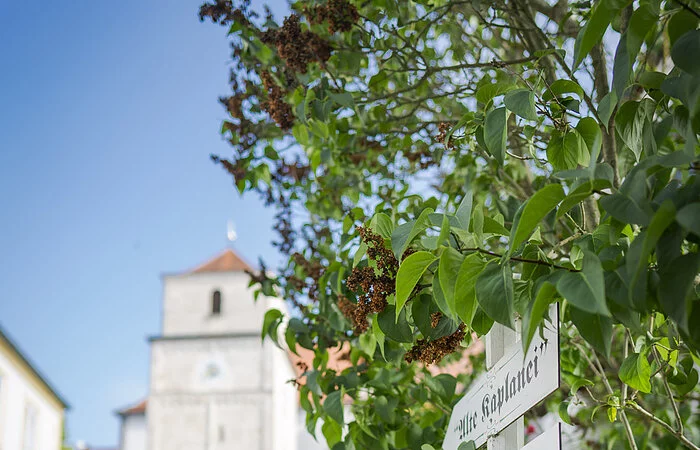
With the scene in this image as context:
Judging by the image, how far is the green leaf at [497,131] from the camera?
1.19 m

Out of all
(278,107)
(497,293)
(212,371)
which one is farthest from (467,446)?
(212,371)

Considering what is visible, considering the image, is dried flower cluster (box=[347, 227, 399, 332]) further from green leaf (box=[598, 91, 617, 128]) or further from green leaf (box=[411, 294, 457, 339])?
green leaf (box=[598, 91, 617, 128])

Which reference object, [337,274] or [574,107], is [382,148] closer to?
[337,274]

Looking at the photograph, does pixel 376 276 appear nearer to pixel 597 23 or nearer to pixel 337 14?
pixel 597 23

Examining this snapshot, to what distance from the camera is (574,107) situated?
→ 1394 mm

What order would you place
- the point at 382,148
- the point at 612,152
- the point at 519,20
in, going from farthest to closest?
the point at 382,148, the point at 519,20, the point at 612,152

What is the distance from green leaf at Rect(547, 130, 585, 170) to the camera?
4.40 feet

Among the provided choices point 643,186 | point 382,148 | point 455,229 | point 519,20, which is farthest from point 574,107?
point 382,148

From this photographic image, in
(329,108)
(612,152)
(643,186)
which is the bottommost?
(643,186)

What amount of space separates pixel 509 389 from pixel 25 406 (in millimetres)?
19425

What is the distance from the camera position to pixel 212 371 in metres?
30.7

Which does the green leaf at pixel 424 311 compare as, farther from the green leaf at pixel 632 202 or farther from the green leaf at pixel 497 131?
the green leaf at pixel 632 202

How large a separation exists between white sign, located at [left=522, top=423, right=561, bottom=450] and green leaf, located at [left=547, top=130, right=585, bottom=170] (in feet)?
1.37

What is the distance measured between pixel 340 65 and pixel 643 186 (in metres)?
1.72
